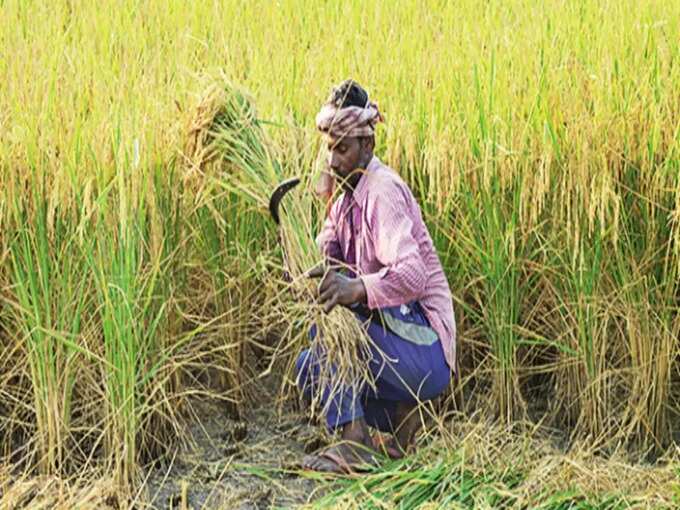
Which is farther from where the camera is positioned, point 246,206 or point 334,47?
point 334,47

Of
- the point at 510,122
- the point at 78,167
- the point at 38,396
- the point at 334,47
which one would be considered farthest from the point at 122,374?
the point at 334,47

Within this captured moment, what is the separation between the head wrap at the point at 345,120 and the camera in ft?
10.5

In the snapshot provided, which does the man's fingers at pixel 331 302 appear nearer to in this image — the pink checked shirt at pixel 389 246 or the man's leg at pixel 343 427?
the pink checked shirt at pixel 389 246

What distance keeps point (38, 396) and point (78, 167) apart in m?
0.55

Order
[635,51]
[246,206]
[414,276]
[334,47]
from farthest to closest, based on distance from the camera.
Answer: [334,47], [635,51], [246,206], [414,276]

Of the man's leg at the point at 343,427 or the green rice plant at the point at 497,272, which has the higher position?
the green rice plant at the point at 497,272

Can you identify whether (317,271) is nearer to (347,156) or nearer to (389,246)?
(389,246)

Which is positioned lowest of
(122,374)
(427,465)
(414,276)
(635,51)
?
(427,465)

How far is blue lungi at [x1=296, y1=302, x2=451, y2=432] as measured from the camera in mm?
3262

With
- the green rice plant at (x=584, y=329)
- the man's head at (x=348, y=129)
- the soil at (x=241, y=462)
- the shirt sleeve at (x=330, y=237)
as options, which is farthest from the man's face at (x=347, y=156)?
the soil at (x=241, y=462)

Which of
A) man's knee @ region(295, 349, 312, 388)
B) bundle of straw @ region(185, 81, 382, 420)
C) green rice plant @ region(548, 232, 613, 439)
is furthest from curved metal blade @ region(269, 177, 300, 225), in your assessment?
green rice plant @ region(548, 232, 613, 439)

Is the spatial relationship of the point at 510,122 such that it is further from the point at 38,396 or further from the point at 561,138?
the point at 38,396

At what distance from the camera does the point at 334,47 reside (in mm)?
4625

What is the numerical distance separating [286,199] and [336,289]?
0.91 ft
